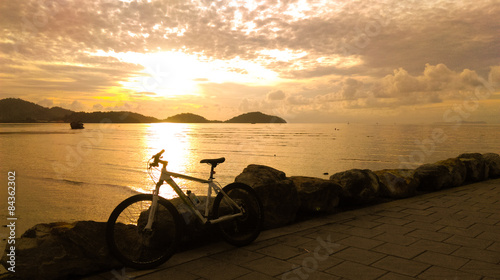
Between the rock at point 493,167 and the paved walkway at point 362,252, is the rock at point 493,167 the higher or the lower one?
the higher one

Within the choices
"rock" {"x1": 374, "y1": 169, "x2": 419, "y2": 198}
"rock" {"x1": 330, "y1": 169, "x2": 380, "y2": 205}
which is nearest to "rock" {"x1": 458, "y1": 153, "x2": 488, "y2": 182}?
"rock" {"x1": 374, "y1": 169, "x2": 419, "y2": 198}

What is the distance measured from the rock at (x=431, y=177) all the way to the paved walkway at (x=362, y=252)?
2.46 metres

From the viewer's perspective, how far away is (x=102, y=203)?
11.6 m

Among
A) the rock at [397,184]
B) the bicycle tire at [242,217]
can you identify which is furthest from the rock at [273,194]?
the rock at [397,184]

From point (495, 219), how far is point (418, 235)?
2.19m

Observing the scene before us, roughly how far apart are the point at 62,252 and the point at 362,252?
12.6ft

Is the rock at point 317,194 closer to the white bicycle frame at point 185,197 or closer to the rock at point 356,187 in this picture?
the rock at point 356,187

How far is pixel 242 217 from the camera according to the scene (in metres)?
5.16

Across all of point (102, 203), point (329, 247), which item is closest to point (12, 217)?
point (102, 203)

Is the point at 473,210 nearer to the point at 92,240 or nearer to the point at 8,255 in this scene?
the point at 92,240

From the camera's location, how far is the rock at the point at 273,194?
5895mm

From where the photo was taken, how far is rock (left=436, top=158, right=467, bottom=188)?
9.88 meters

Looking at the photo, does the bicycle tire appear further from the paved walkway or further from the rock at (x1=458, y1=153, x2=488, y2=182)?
the rock at (x1=458, y1=153, x2=488, y2=182)

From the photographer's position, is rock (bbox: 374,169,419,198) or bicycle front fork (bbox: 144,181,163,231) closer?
bicycle front fork (bbox: 144,181,163,231)
